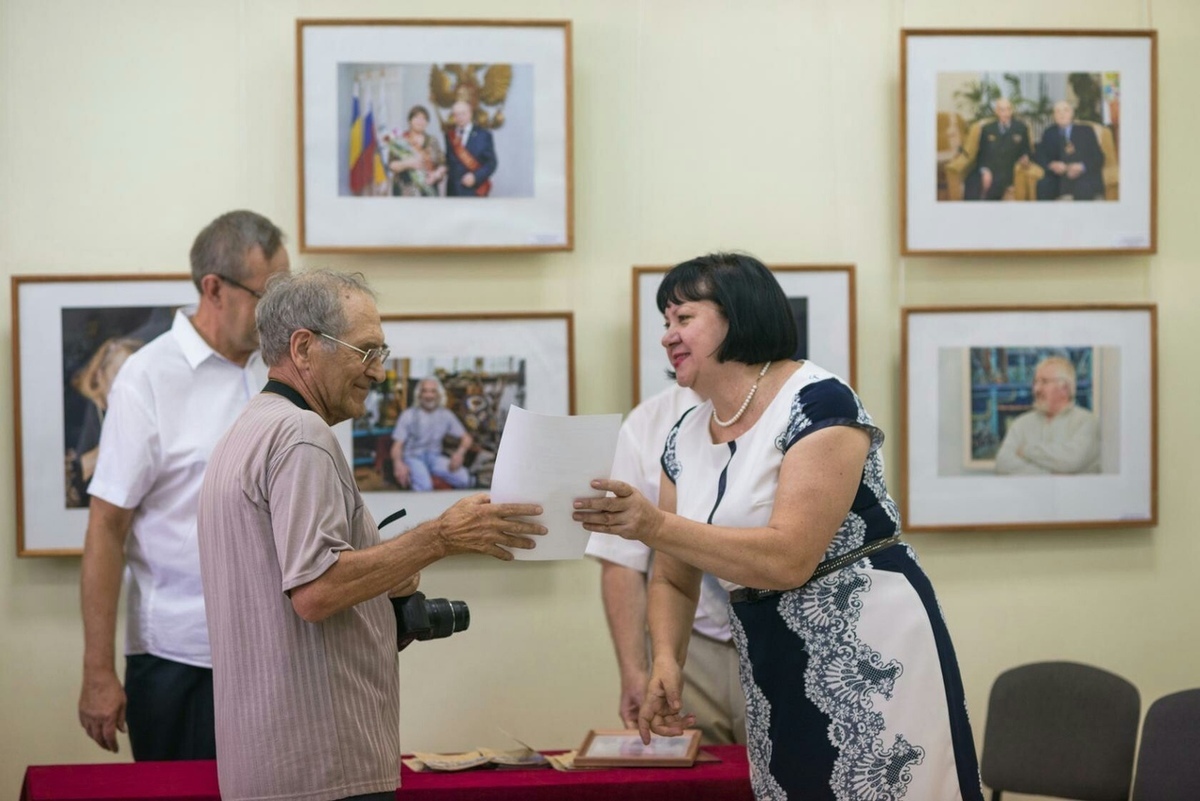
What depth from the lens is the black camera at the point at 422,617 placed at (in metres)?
2.28

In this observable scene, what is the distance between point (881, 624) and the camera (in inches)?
86.4

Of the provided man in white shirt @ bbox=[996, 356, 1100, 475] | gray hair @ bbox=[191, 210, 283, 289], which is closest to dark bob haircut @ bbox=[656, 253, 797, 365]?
gray hair @ bbox=[191, 210, 283, 289]

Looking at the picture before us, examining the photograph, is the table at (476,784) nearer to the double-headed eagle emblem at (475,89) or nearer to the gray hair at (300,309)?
the gray hair at (300,309)

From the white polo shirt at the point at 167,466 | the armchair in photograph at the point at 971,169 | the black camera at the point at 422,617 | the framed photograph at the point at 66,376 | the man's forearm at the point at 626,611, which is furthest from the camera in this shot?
the armchair in photograph at the point at 971,169

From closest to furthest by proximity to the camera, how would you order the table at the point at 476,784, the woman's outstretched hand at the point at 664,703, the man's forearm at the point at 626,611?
1. the woman's outstretched hand at the point at 664,703
2. the table at the point at 476,784
3. the man's forearm at the point at 626,611

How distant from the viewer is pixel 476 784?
2.73 meters

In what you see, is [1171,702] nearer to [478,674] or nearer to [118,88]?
[478,674]

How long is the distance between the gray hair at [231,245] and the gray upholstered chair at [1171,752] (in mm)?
2481

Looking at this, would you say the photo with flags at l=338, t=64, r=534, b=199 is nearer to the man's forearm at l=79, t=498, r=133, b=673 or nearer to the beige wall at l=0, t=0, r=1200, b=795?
the beige wall at l=0, t=0, r=1200, b=795

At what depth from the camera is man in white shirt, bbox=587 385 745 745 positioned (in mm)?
3178

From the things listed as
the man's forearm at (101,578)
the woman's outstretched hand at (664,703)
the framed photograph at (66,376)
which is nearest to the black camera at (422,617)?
the woman's outstretched hand at (664,703)

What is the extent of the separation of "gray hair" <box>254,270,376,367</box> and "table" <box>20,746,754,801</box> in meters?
1.08

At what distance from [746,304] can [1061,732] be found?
5.97 feet

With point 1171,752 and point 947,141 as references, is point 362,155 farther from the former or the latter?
point 1171,752
